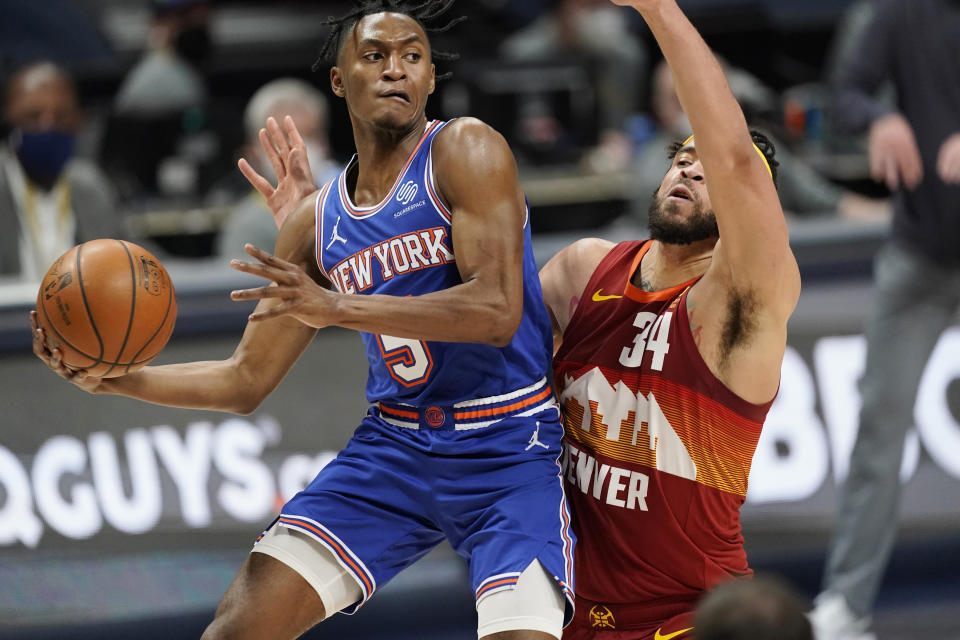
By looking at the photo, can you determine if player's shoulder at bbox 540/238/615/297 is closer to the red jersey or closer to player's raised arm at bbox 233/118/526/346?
the red jersey

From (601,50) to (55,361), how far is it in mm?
6177

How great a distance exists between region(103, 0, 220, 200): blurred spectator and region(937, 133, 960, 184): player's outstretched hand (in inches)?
176

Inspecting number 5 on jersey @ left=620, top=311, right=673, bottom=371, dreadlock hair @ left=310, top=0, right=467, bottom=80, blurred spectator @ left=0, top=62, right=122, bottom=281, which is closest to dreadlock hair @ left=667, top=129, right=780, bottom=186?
number 5 on jersey @ left=620, top=311, right=673, bottom=371

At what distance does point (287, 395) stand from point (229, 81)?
13.9 feet

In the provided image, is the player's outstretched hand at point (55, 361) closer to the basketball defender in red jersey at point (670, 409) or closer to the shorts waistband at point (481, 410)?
the shorts waistband at point (481, 410)

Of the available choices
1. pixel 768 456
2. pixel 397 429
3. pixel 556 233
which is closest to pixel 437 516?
pixel 397 429

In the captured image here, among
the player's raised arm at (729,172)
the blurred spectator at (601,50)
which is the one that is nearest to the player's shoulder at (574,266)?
the player's raised arm at (729,172)

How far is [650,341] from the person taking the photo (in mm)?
3652

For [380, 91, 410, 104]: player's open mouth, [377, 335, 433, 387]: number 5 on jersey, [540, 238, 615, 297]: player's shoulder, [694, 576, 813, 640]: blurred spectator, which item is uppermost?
[380, 91, 410, 104]: player's open mouth

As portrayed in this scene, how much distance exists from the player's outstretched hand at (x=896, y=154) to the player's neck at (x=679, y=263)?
221cm

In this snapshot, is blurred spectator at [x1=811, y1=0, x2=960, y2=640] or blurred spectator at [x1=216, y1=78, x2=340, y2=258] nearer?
blurred spectator at [x1=811, y1=0, x2=960, y2=640]

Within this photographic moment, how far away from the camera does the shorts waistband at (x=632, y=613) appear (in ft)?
11.8

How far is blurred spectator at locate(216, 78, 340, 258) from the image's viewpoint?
638cm

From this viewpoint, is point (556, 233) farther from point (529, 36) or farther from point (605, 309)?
point (605, 309)
